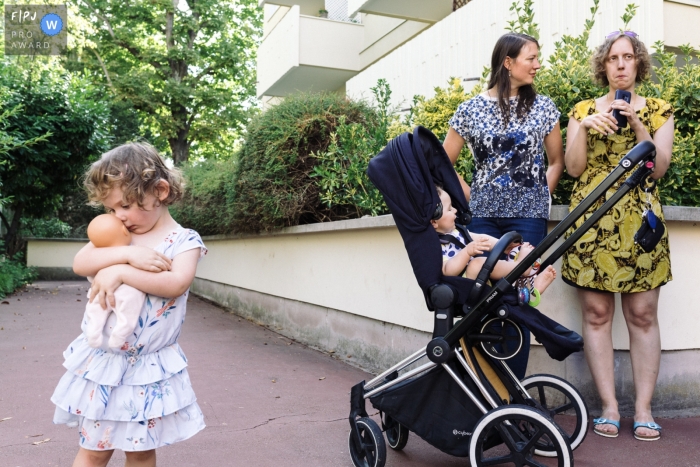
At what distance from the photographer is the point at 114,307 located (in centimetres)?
252

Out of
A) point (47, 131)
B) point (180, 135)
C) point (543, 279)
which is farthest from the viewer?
point (180, 135)

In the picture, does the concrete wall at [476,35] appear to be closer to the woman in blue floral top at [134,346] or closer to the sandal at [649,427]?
the sandal at [649,427]

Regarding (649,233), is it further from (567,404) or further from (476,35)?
(476,35)

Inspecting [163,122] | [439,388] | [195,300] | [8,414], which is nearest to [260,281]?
[195,300]

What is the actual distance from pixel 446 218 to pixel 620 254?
1262mm

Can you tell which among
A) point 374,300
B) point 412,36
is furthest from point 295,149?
point 412,36

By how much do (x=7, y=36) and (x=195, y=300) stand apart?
17724mm

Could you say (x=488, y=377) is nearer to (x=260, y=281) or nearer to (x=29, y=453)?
(x=29, y=453)

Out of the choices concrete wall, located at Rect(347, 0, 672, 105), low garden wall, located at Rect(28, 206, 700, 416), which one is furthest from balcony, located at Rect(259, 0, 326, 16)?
low garden wall, located at Rect(28, 206, 700, 416)

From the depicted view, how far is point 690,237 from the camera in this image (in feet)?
14.1

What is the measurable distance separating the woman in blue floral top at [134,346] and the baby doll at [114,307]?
0.03 meters

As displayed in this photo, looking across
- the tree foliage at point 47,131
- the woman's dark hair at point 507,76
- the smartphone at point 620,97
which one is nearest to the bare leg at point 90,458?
the woman's dark hair at point 507,76

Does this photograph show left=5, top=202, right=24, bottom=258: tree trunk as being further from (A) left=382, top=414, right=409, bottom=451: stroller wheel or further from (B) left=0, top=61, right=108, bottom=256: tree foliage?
(A) left=382, top=414, right=409, bottom=451: stroller wheel

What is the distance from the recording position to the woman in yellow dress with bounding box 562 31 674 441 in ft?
12.5
